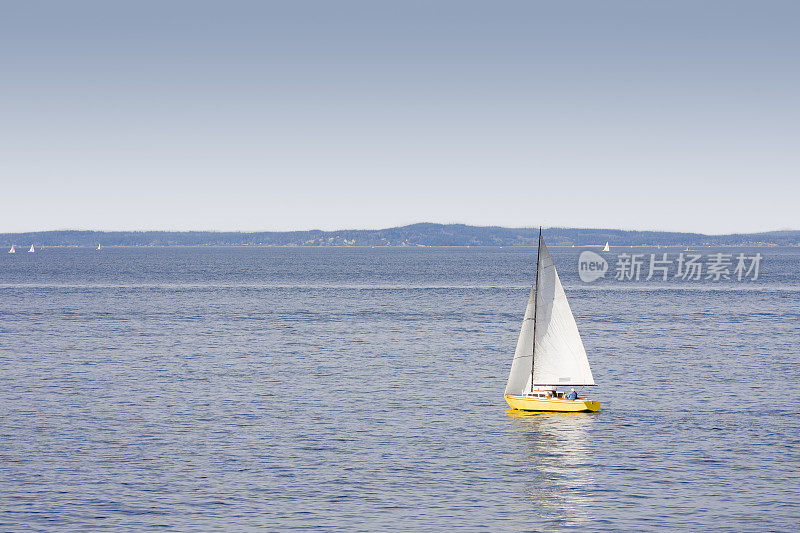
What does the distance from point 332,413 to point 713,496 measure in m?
27.6

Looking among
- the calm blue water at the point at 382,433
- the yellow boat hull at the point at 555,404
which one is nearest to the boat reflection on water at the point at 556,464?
the calm blue water at the point at 382,433

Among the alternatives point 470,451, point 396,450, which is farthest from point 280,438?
point 470,451

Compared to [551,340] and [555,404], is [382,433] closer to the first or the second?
[555,404]

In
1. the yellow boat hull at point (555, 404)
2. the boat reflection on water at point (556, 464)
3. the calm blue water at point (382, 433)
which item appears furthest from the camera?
the yellow boat hull at point (555, 404)

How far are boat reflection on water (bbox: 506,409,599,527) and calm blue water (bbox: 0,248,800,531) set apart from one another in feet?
0.44

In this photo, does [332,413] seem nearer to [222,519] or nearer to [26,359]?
[222,519]

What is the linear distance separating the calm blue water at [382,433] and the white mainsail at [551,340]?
10.6ft

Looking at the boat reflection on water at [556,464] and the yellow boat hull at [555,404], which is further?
the yellow boat hull at [555,404]

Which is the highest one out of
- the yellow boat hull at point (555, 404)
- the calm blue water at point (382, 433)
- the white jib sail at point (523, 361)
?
the white jib sail at point (523, 361)

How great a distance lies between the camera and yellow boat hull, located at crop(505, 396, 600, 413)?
57812 mm

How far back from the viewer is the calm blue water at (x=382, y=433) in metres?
38.6

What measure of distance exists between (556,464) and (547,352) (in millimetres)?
13545

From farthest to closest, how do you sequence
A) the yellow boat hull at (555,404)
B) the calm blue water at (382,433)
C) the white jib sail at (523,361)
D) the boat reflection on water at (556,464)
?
the white jib sail at (523,361) < the yellow boat hull at (555,404) < the boat reflection on water at (556,464) < the calm blue water at (382,433)

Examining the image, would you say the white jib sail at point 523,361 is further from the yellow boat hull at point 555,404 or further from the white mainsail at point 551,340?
the yellow boat hull at point 555,404
